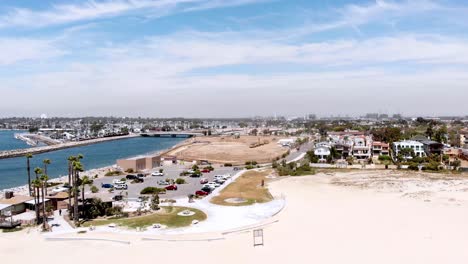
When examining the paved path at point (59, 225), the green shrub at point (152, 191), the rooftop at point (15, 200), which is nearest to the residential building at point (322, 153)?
the green shrub at point (152, 191)

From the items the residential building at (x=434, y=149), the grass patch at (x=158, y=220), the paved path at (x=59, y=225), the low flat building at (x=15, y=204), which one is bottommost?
the paved path at (x=59, y=225)

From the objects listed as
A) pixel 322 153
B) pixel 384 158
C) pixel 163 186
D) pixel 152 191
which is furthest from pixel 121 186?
pixel 384 158

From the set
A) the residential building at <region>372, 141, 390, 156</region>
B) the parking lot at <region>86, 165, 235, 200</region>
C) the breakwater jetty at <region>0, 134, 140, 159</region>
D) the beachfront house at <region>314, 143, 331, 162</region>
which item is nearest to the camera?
the parking lot at <region>86, 165, 235, 200</region>

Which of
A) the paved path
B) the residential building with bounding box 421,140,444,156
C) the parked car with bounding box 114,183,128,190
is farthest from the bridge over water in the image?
the paved path

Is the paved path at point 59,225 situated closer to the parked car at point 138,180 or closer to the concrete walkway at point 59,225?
the concrete walkway at point 59,225

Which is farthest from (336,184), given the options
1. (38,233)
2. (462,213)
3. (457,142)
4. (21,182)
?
(457,142)

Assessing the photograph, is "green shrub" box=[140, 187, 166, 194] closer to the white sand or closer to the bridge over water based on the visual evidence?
the white sand
